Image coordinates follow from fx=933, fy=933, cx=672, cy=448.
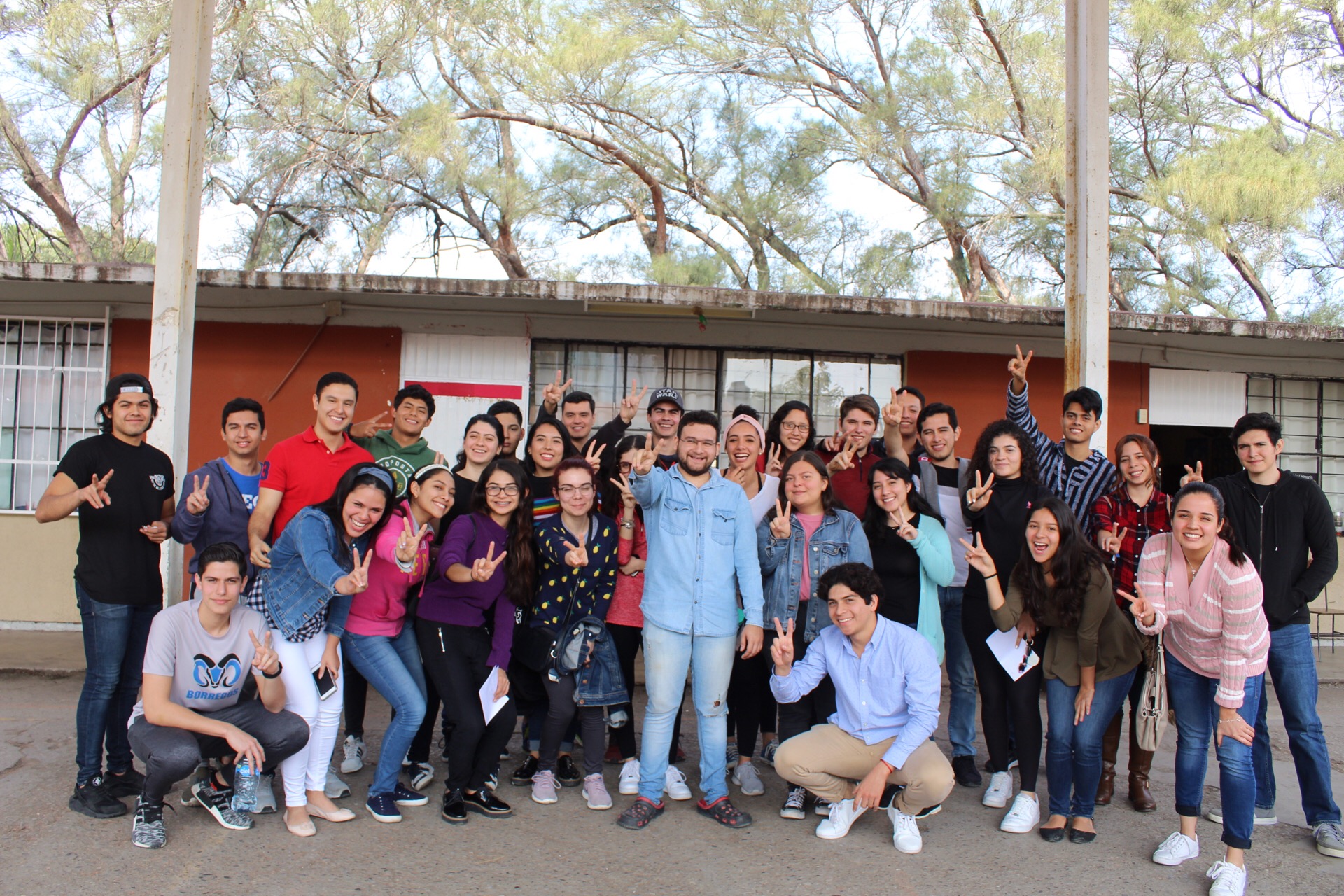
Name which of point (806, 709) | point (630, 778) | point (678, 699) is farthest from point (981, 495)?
point (630, 778)

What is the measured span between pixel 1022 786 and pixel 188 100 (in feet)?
18.2

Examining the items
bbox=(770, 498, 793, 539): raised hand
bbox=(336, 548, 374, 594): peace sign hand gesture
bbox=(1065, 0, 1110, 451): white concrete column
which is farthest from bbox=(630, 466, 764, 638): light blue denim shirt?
bbox=(1065, 0, 1110, 451): white concrete column

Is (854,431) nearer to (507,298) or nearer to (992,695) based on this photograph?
(992,695)

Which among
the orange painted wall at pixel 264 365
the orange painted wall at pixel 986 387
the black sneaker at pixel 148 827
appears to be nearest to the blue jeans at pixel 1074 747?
the black sneaker at pixel 148 827

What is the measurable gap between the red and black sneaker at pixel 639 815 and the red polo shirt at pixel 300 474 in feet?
6.29

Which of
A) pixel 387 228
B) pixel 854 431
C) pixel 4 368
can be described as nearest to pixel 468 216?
pixel 387 228

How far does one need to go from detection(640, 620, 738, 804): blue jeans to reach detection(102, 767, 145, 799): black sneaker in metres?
2.16

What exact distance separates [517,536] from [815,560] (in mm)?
1318

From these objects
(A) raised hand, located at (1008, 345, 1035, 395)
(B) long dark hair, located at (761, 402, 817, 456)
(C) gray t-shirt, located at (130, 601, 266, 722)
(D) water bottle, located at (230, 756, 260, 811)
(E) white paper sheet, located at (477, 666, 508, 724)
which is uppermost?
(A) raised hand, located at (1008, 345, 1035, 395)

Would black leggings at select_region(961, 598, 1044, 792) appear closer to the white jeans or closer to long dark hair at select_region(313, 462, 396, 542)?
long dark hair at select_region(313, 462, 396, 542)

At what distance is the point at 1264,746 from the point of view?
4.04 metres

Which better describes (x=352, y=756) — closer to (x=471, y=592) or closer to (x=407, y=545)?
(x=471, y=592)

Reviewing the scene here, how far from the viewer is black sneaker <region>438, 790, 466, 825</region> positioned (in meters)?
3.79

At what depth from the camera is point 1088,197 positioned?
18.6 feet
